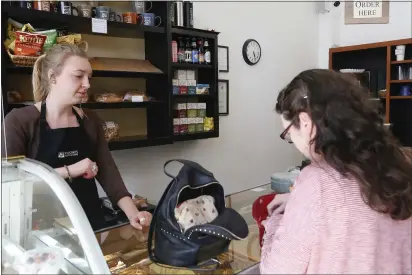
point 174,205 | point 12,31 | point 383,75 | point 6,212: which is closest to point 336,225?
point 174,205

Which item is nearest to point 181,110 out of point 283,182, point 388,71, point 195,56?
point 195,56

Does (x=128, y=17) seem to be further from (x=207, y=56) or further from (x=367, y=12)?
(x=367, y=12)

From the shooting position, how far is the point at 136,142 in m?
2.95

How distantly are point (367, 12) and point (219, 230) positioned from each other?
4555 mm

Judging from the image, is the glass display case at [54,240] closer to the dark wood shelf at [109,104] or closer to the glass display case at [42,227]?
the glass display case at [42,227]

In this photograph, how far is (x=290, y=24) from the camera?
473 cm

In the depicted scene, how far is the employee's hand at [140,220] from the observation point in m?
1.54

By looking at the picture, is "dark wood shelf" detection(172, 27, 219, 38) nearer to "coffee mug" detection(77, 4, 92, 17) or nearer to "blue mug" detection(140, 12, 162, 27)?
"blue mug" detection(140, 12, 162, 27)

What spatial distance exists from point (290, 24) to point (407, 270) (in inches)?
162

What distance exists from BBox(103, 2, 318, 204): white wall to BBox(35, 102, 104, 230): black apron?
1479mm

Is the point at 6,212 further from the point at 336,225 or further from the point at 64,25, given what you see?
the point at 64,25

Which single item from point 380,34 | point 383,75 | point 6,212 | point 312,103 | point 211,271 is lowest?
point 211,271

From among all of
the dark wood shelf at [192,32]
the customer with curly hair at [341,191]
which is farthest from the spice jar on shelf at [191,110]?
the customer with curly hair at [341,191]

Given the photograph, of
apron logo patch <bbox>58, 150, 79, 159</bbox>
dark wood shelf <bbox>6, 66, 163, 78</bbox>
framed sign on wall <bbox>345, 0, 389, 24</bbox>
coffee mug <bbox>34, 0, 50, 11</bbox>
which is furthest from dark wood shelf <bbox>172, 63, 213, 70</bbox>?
framed sign on wall <bbox>345, 0, 389, 24</bbox>
